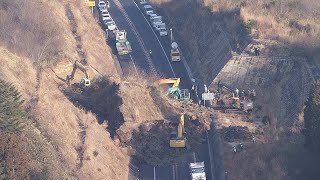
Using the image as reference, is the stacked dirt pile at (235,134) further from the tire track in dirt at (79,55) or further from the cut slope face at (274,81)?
the tire track in dirt at (79,55)

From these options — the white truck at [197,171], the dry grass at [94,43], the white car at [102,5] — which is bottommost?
the white truck at [197,171]

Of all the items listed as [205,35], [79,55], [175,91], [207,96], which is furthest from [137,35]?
[207,96]

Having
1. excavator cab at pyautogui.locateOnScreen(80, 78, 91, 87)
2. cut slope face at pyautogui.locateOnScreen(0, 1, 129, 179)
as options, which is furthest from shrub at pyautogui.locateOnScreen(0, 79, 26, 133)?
excavator cab at pyautogui.locateOnScreen(80, 78, 91, 87)

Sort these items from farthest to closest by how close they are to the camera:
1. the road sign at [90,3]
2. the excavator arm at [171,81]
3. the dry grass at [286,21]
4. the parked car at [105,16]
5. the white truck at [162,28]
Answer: the road sign at [90,3]
the parked car at [105,16]
the white truck at [162,28]
the excavator arm at [171,81]
the dry grass at [286,21]

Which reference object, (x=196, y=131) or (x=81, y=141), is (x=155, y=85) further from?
(x=81, y=141)

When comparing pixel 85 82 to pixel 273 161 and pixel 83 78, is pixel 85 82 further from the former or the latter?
pixel 273 161

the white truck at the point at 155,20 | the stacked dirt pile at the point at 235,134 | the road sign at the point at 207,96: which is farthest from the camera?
the white truck at the point at 155,20

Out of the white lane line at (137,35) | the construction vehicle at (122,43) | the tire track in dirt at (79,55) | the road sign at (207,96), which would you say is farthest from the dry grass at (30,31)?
the road sign at (207,96)
